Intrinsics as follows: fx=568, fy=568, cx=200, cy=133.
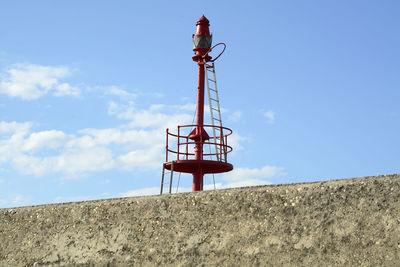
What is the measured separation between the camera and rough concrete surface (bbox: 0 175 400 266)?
14.9 ft

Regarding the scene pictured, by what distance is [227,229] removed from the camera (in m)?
5.03

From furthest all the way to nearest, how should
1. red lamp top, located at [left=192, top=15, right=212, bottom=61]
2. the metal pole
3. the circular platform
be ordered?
red lamp top, located at [left=192, top=15, right=212, bottom=61]
the metal pole
the circular platform

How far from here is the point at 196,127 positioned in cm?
1489

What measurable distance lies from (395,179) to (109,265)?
8.82ft

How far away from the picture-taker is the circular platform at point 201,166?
14.1m

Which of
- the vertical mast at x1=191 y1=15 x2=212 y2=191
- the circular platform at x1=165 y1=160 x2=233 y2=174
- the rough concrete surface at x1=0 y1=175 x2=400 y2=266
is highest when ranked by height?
the vertical mast at x1=191 y1=15 x2=212 y2=191

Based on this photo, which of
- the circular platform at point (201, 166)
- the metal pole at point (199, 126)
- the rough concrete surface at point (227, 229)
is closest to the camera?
the rough concrete surface at point (227, 229)

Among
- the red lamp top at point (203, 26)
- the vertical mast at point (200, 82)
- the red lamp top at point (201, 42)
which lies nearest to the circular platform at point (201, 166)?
the vertical mast at point (200, 82)

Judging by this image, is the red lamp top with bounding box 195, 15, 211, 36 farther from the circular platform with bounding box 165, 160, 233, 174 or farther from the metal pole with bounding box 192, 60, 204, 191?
A: the circular platform with bounding box 165, 160, 233, 174

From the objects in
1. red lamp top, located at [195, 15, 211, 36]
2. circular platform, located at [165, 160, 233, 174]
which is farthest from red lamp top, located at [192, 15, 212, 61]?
circular platform, located at [165, 160, 233, 174]

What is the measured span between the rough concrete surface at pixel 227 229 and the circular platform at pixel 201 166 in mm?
7990

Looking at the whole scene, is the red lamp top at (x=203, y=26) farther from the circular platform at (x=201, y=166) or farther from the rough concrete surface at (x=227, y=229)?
the rough concrete surface at (x=227, y=229)

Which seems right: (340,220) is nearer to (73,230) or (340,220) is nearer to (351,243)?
(351,243)

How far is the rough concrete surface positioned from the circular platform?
315 inches
